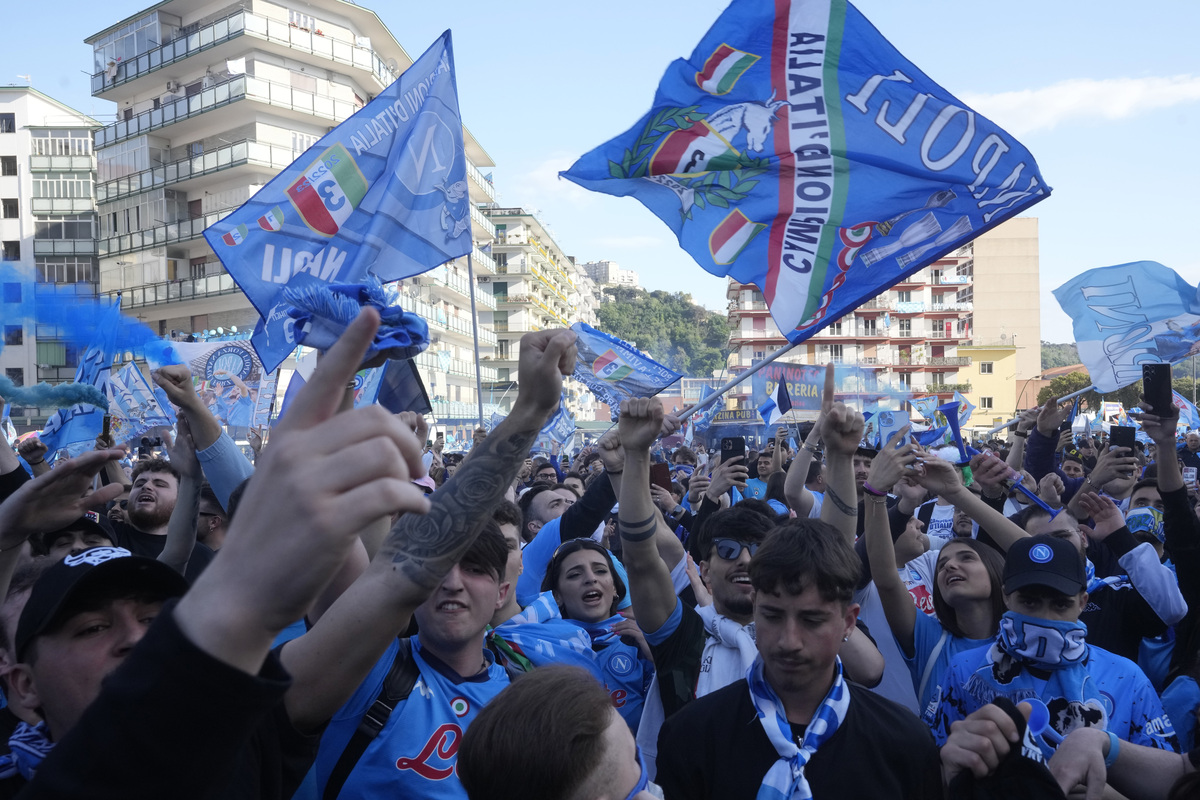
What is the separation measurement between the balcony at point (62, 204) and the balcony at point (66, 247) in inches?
64.2

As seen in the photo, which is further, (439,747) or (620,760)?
(439,747)

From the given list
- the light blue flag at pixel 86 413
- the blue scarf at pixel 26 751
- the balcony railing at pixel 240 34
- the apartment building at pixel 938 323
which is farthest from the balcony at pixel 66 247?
the apartment building at pixel 938 323

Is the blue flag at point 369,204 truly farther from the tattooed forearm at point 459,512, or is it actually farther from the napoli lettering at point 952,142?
the tattooed forearm at point 459,512

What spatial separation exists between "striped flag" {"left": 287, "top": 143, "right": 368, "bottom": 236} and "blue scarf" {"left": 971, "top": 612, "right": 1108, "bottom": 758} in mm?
5237

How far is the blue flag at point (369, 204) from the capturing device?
20.9 ft

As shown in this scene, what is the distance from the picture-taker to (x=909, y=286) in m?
90.2

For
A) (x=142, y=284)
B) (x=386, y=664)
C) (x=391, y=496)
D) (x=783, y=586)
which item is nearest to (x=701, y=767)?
(x=783, y=586)

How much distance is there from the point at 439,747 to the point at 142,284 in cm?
4238

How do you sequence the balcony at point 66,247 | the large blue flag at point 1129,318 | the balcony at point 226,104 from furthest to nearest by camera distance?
the balcony at point 66,247
the balcony at point 226,104
the large blue flag at point 1129,318

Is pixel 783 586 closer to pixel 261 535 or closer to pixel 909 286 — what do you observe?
pixel 261 535

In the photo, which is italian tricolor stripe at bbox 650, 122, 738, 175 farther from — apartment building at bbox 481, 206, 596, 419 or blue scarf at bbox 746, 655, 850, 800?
apartment building at bbox 481, 206, 596, 419

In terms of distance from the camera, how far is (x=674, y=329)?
493ft

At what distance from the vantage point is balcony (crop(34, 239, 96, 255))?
4353 cm

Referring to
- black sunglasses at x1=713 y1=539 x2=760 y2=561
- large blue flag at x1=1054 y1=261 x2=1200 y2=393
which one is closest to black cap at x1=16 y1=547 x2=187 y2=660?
black sunglasses at x1=713 y1=539 x2=760 y2=561
